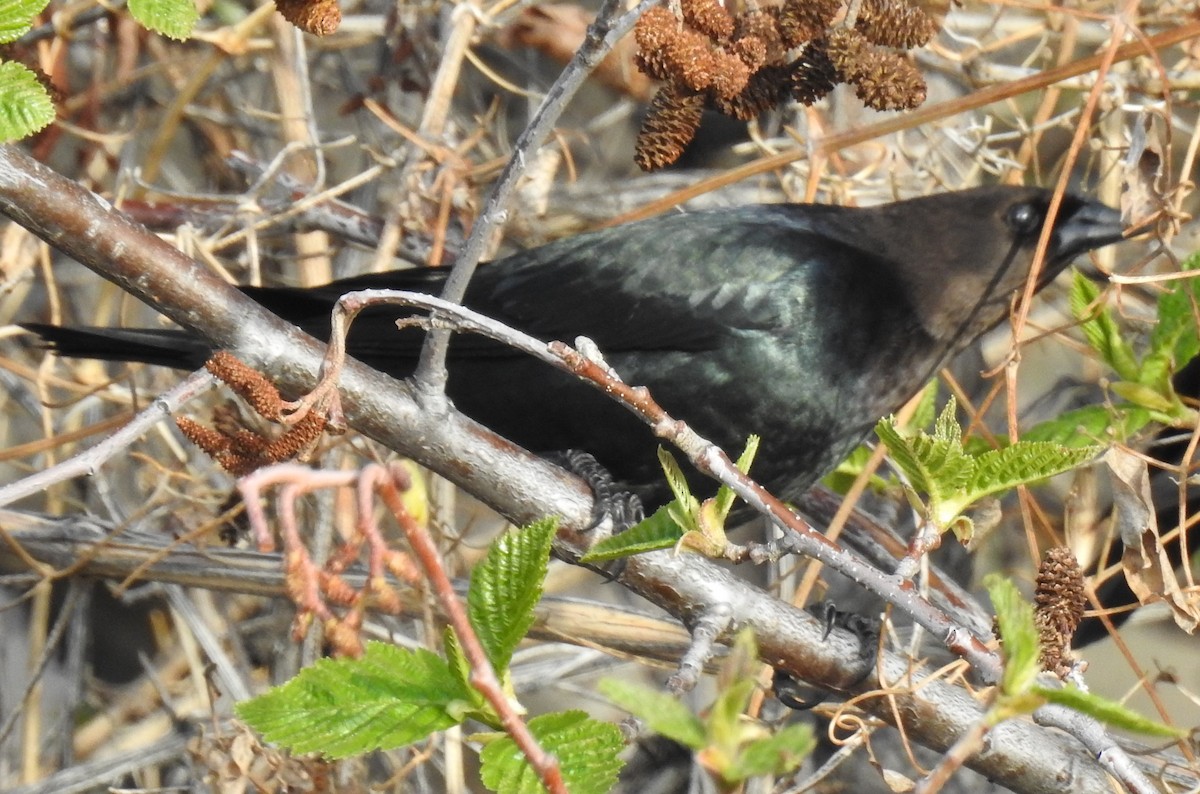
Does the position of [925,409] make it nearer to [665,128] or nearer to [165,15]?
[665,128]

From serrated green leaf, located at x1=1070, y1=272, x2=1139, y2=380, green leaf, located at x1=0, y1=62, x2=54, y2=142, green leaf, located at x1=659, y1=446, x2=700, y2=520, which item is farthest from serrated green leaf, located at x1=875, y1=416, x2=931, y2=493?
serrated green leaf, located at x1=1070, y1=272, x2=1139, y2=380

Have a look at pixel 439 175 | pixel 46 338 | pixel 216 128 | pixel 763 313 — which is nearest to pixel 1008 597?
pixel 763 313

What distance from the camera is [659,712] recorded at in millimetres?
791

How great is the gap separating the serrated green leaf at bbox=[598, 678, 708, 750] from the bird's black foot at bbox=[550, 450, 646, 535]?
0.99m

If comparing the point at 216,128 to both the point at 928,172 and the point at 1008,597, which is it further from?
the point at 1008,597

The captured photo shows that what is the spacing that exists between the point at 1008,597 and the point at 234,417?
1.64m

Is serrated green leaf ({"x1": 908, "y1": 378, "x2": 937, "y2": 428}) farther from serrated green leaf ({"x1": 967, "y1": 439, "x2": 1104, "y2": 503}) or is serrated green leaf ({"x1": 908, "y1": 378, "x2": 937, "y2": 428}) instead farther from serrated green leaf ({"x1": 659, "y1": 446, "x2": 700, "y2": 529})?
serrated green leaf ({"x1": 659, "y1": 446, "x2": 700, "y2": 529})

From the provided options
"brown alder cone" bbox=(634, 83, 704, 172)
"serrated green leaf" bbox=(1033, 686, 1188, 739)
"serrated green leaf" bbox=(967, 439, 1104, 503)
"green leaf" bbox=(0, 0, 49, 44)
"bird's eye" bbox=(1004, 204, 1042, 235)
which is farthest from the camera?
"bird's eye" bbox=(1004, 204, 1042, 235)

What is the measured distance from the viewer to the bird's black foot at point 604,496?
77.6 inches

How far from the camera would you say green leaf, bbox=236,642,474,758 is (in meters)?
1.08

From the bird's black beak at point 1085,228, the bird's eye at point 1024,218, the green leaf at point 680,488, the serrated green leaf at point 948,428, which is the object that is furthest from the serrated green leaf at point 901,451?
the bird's eye at point 1024,218

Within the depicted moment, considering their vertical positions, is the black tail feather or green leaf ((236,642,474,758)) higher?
green leaf ((236,642,474,758))

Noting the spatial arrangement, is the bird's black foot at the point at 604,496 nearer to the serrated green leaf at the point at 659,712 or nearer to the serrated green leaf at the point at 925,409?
the serrated green leaf at the point at 925,409

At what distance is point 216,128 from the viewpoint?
3.28 meters
